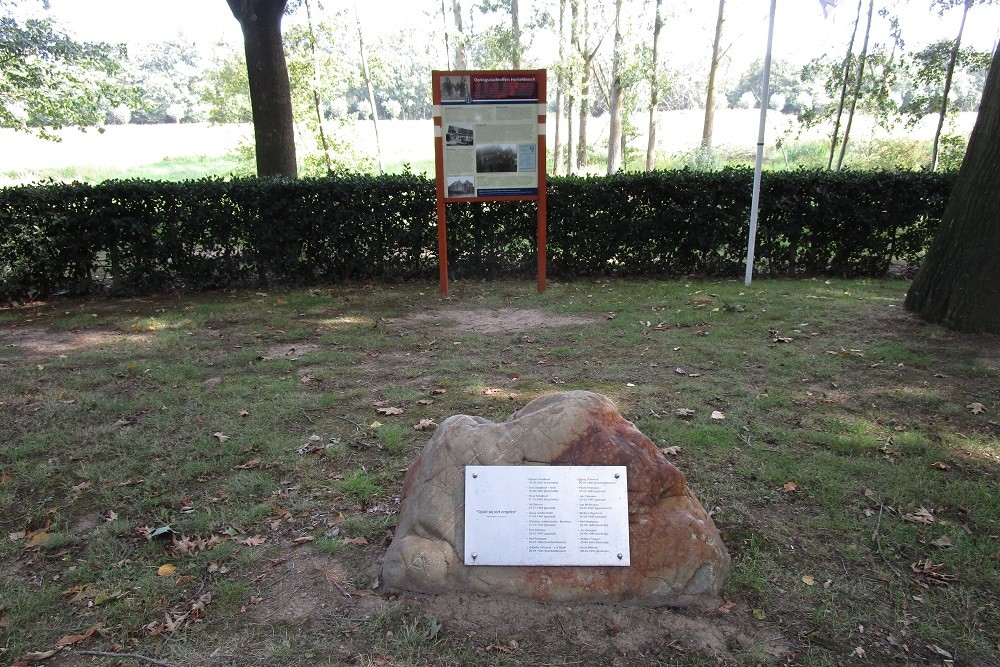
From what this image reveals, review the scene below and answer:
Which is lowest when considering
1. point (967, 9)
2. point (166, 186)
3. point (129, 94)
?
point (166, 186)

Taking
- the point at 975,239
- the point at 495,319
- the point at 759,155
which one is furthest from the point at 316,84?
the point at 975,239

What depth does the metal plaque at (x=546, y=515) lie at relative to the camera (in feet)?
8.78

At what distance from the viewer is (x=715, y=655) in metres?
2.46

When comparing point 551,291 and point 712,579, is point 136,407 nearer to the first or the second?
point 712,579

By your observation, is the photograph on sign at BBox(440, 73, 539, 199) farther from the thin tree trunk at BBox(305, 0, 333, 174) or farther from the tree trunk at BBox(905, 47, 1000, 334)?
the thin tree trunk at BBox(305, 0, 333, 174)

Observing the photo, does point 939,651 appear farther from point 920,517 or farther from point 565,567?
point 565,567

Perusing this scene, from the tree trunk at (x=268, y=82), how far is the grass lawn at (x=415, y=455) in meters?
3.70

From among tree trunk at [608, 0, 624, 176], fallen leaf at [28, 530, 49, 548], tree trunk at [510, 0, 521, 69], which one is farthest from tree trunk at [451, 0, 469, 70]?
fallen leaf at [28, 530, 49, 548]

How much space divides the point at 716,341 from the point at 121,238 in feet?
24.3

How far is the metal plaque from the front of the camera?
8.78 ft

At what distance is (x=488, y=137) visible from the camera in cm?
807

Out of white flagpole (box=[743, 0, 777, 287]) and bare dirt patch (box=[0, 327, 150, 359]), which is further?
white flagpole (box=[743, 0, 777, 287])

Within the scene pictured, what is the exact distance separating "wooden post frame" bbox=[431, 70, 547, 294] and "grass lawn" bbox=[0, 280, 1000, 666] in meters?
1.83

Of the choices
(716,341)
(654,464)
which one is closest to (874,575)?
(654,464)
